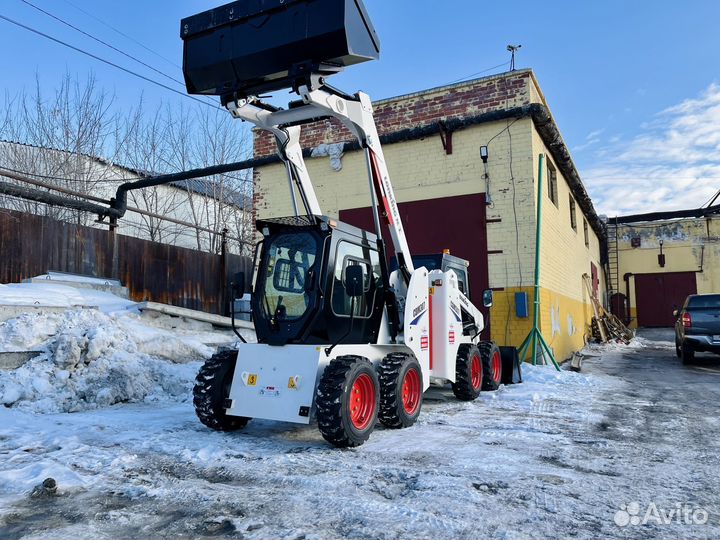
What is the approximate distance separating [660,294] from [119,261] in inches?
1094

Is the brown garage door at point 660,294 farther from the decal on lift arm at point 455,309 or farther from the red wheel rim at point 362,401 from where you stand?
the red wheel rim at point 362,401

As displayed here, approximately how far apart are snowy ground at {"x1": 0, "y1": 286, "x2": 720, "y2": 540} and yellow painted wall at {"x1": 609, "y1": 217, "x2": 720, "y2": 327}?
81.0 ft

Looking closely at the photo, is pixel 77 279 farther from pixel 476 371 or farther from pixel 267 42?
pixel 476 371

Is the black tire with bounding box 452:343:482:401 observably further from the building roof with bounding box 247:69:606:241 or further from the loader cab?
the building roof with bounding box 247:69:606:241

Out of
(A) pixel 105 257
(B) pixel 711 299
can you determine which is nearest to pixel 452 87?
(B) pixel 711 299

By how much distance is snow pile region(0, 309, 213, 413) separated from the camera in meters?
7.02

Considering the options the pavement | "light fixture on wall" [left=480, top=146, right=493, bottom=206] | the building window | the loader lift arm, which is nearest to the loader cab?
the loader lift arm

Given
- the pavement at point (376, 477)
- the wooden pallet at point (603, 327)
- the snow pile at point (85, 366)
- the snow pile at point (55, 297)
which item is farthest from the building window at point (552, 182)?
the snow pile at point (55, 297)

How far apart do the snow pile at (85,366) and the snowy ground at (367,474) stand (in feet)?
0.46

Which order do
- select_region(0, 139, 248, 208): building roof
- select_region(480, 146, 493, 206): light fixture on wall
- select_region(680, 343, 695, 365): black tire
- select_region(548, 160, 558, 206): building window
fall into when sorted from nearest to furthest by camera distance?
select_region(480, 146, 493, 206): light fixture on wall, select_region(680, 343, 695, 365): black tire, select_region(548, 160, 558, 206): building window, select_region(0, 139, 248, 208): building roof

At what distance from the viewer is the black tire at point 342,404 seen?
490 centimetres

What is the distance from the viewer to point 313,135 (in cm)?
1441

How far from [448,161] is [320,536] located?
419 inches

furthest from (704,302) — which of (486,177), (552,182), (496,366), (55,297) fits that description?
(55,297)
